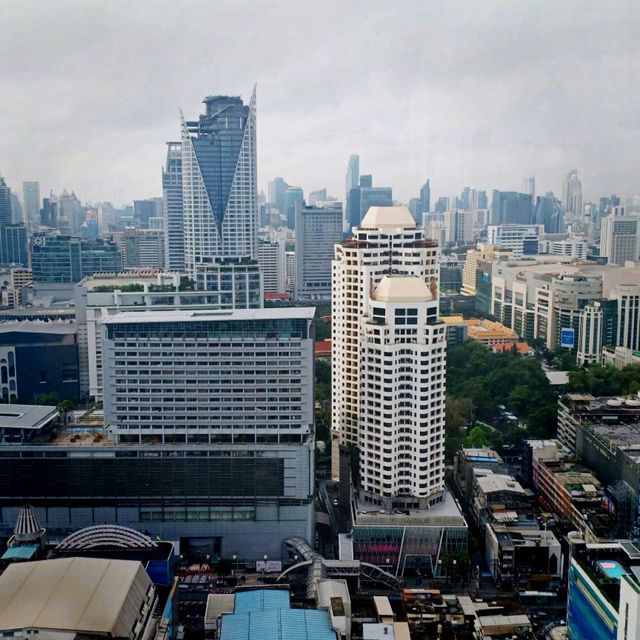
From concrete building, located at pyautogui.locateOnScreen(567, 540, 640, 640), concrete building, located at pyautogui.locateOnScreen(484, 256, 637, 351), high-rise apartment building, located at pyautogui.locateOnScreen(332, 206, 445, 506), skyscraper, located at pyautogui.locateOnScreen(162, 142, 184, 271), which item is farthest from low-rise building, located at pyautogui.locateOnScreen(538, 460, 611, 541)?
skyscraper, located at pyautogui.locateOnScreen(162, 142, 184, 271)

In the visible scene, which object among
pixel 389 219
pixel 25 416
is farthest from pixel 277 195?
pixel 25 416

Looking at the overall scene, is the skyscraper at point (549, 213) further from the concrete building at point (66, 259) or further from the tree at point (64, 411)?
the concrete building at point (66, 259)

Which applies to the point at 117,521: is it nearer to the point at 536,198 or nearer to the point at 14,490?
the point at 14,490

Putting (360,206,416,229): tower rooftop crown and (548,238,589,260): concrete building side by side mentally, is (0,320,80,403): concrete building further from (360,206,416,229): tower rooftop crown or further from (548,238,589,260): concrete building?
(548,238,589,260): concrete building

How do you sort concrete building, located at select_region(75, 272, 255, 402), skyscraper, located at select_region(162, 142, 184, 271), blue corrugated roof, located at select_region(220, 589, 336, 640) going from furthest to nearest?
skyscraper, located at select_region(162, 142, 184, 271) → concrete building, located at select_region(75, 272, 255, 402) → blue corrugated roof, located at select_region(220, 589, 336, 640)

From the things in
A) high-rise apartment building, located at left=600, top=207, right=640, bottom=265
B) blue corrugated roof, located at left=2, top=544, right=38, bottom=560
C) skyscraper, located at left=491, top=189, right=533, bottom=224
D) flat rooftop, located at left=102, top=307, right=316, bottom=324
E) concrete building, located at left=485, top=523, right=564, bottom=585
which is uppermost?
skyscraper, located at left=491, top=189, right=533, bottom=224

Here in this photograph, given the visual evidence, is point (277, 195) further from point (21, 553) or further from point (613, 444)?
point (21, 553)

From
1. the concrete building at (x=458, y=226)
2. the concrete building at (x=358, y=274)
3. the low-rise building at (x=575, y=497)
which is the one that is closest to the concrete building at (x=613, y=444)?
the low-rise building at (x=575, y=497)
